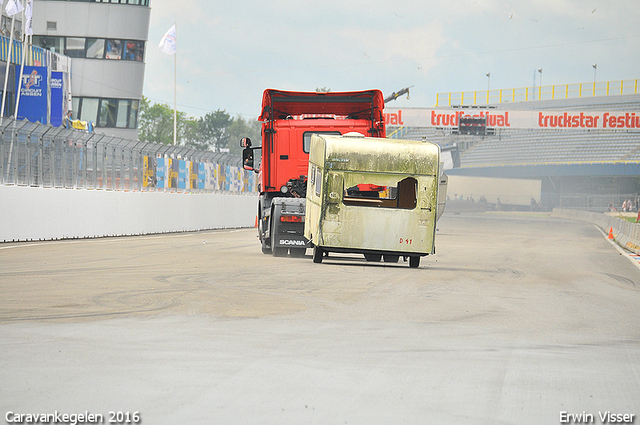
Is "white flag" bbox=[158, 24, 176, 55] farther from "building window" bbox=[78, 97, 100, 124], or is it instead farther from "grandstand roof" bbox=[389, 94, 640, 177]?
"grandstand roof" bbox=[389, 94, 640, 177]

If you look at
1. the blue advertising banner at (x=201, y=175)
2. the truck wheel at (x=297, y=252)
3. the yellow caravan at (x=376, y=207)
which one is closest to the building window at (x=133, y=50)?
the blue advertising banner at (x=201, y=175)

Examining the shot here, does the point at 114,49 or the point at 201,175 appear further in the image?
the point at 114,49

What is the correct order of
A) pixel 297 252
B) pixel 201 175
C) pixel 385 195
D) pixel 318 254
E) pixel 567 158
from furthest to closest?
1. pixel 567 158
2. pixel 201 175
3. pixel 297 252
4. pixel 385 195
5. pixel 318 254

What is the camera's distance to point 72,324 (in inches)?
317

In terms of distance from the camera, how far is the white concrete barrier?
834 inches

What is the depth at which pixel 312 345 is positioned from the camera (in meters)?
7.19

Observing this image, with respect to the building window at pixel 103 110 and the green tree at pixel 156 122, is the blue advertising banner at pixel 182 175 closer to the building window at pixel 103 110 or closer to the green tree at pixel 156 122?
the building window at pixel 103 110

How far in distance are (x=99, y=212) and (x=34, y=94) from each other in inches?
997

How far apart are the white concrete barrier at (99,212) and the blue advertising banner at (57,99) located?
56.4ft

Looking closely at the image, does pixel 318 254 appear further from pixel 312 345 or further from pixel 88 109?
pixel 88 109

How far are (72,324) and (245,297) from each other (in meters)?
2.85

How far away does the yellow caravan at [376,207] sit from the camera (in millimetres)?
14977

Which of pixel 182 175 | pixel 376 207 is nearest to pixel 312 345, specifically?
pixel 376 207

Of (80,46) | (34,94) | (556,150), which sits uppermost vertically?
(80,46)
